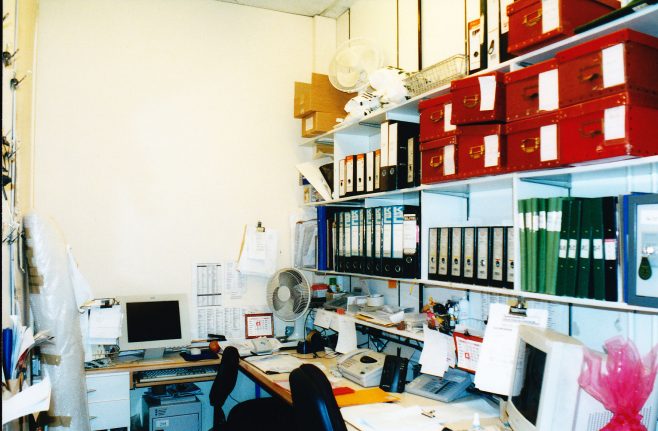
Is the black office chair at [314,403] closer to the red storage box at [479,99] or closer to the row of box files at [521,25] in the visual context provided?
the red storage box at [479,99]

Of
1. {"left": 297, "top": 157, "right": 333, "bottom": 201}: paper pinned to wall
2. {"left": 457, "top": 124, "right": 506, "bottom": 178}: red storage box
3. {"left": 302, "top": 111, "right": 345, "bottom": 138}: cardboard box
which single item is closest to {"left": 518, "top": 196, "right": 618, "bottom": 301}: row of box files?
{"left": 457, "top": 124, "right": 506, "bottom": 178}: red storage box

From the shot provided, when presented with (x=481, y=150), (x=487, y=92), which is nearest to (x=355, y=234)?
(x=481, y=150)

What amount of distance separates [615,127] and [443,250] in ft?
3.23

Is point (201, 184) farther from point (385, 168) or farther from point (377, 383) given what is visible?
point (377, 383)

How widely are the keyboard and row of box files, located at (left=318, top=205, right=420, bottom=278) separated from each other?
3.14 feet

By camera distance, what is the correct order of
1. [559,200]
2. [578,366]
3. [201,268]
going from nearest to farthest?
1. [578,366]
2. [559,200]
3. [201,268]

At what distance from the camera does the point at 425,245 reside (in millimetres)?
2584

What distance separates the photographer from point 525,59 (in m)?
2.01

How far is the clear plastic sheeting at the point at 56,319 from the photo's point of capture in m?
2.41

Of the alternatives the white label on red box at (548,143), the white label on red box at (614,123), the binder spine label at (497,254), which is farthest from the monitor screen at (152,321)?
the white label on red box at (614,123)

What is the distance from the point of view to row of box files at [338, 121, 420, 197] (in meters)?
2.66

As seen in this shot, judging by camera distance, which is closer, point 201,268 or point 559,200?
point 559,200

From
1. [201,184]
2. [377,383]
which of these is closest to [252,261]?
[201,184]

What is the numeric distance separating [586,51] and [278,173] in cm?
247
